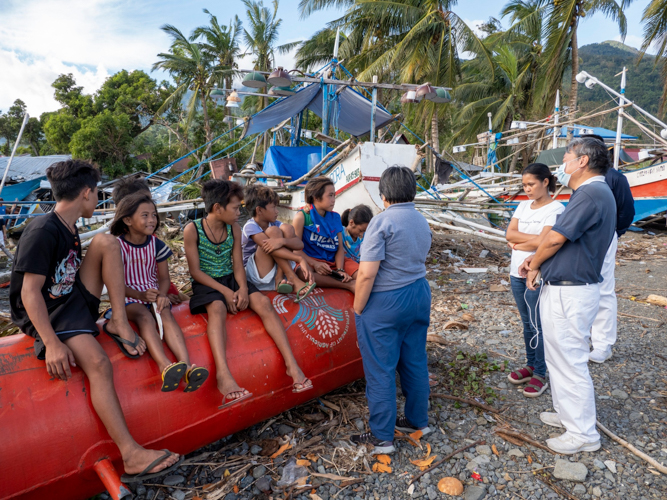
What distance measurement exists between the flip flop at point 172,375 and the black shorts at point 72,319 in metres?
0.44

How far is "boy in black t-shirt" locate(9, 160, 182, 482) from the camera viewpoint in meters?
2.04

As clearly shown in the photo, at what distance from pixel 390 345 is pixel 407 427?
2.60 ft

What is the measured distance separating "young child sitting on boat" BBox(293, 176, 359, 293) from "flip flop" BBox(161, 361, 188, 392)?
5.03 feet

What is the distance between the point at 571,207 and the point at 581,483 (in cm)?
164

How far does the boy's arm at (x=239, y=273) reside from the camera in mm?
2955

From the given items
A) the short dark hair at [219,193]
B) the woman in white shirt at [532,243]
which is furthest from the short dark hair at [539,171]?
the short dark hair at [219,193]

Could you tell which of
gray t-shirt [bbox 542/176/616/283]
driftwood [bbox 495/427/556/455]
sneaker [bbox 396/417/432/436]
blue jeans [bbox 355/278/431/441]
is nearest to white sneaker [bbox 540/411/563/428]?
driftwood [bbox 495/427/556/455]

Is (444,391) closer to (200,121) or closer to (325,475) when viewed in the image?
(325,475)

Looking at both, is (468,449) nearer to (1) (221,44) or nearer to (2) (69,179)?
(2) (69,179)

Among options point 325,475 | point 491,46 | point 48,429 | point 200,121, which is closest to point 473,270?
point 325,475

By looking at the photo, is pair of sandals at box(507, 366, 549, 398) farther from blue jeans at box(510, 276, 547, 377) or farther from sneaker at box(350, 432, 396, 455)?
sneaker at box(350, 432, 396, 455)

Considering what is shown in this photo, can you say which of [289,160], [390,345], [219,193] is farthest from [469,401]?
[289,160]

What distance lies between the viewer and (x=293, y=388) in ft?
9.47

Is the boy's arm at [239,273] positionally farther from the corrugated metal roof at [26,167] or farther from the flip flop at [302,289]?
the corrugated metal roof at [26,167]
